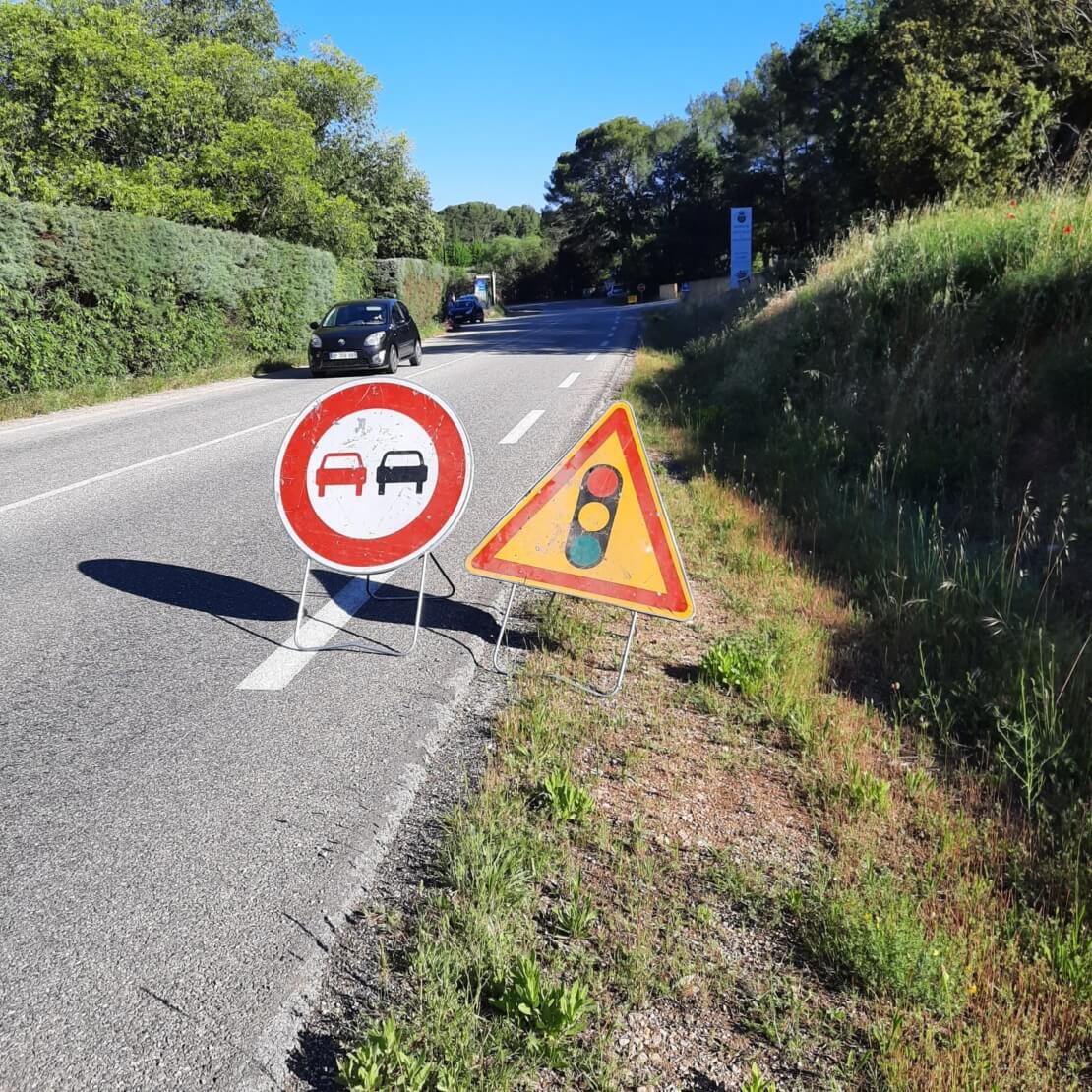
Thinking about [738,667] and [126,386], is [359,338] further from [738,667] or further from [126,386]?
[738,667]

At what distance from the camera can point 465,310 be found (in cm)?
4575

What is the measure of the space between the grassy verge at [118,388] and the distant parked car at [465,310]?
25059 millimetres

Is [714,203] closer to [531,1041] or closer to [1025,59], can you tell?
[1025,59]

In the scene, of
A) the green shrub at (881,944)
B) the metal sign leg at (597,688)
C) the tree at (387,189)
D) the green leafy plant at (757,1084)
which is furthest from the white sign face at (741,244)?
the green leafy plant at (757,1084)

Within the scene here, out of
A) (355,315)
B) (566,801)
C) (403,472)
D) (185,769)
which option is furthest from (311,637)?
(355,315)

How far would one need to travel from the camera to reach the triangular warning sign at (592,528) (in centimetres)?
392

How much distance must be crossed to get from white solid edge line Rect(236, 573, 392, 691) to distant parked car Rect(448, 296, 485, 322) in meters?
41.9

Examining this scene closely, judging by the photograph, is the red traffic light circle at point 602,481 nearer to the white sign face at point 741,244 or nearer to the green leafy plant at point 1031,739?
the green leafy plant at point 1031,739

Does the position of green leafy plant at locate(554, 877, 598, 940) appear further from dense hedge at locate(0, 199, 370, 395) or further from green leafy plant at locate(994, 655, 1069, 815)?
dense hedge at locate(0, 199, 370, 395)

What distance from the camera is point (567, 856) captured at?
8.44ft

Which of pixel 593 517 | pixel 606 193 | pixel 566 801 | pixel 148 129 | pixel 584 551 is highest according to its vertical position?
pixel 606 193

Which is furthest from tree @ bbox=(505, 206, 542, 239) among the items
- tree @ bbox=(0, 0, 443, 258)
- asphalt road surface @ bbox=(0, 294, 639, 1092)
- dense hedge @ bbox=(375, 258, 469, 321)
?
asphalt road surface @ bbox=(0, 294, 639, 1092)

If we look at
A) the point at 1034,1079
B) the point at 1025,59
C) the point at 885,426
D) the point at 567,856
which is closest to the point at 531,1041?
the point at 567,856

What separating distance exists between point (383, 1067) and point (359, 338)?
17260mm
